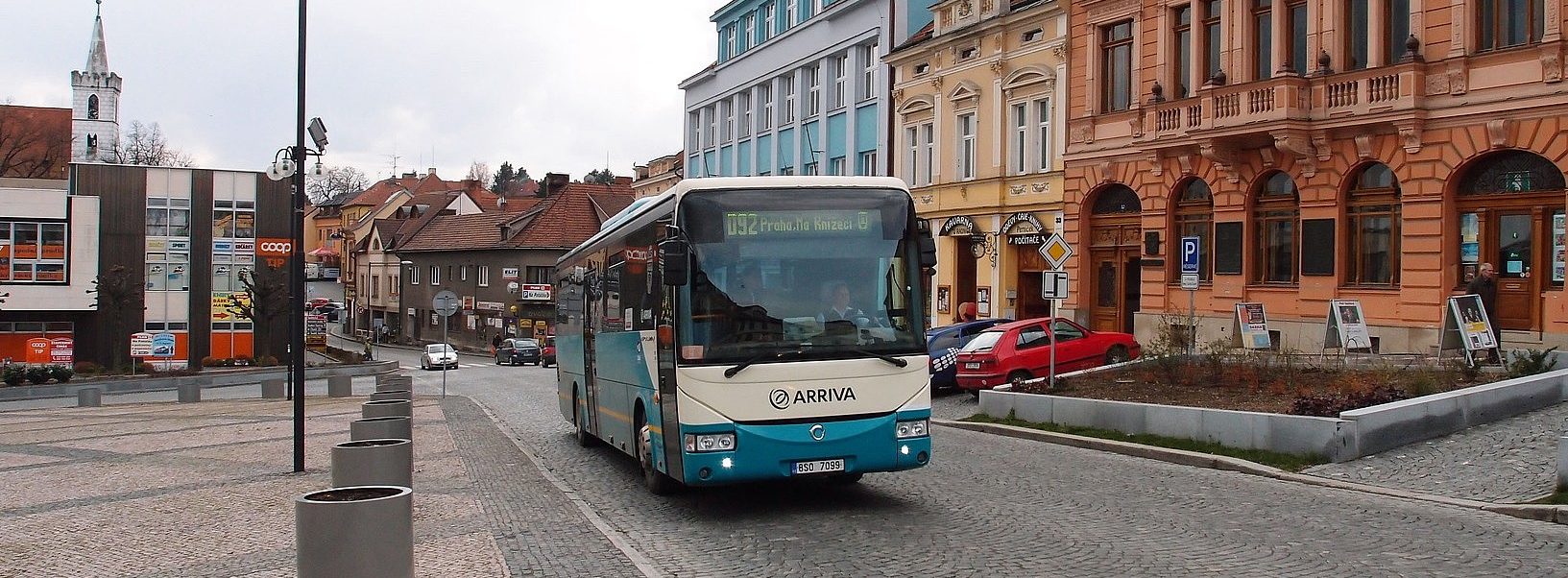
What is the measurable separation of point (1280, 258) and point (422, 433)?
18318mm

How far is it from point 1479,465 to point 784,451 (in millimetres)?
6890

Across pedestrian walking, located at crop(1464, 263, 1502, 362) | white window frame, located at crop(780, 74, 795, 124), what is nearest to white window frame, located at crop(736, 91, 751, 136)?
white window frame, located at crop(780, 74, 795, 124)

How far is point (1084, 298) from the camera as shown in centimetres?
3525

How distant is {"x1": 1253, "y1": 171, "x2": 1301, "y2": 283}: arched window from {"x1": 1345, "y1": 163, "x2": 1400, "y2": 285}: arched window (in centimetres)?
134

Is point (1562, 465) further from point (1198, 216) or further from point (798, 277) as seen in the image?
point (1198, 216)

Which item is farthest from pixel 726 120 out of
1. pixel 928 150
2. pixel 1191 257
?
pixel 1191 257

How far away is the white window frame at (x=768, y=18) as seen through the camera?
54.6 metres

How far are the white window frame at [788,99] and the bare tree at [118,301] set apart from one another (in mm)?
26375

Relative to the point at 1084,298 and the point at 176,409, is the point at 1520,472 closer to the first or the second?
the point at 1084,298

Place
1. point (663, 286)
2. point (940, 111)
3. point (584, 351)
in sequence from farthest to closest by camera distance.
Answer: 1. point (940, 111)
2. point (584, 351)
3. point (663, 286)

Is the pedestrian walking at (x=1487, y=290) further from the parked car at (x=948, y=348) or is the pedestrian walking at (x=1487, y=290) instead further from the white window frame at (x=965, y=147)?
the white window frame at (x=965, y=147)

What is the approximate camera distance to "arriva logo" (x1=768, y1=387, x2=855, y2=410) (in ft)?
36.3

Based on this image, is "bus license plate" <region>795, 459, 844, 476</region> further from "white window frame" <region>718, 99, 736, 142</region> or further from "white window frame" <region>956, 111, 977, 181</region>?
"white window frame" <region>718, 99, 736, 142</region>

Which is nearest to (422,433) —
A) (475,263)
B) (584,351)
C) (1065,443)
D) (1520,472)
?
(584,351)
